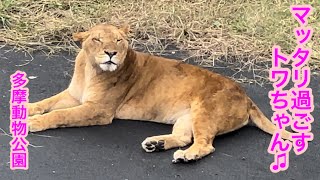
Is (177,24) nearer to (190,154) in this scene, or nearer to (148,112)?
(148,112)

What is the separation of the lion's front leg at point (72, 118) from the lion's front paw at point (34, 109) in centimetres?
19

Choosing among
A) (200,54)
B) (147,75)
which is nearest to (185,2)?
(200,54)

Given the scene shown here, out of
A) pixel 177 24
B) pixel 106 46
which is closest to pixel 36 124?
pixel 106 46

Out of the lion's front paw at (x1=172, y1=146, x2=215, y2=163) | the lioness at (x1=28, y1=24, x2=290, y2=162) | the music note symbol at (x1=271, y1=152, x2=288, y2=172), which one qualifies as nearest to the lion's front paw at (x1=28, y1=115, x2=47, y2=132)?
the lioness at (x1=28, y1=24, x2=290, y2=162)

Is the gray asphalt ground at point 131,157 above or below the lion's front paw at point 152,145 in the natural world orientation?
below

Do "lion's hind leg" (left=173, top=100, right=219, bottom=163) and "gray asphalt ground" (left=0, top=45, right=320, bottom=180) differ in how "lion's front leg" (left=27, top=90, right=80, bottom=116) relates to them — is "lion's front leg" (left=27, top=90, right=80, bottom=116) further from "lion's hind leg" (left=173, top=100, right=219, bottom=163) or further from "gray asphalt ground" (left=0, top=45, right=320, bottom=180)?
"lion's hind leg" (left=173, top=100, right=219, bottom=163)

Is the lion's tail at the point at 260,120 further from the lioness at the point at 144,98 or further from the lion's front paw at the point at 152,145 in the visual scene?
the lion's front paw at the point at 152,145

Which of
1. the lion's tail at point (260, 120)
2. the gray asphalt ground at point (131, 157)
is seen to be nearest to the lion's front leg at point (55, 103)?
the gray asphalt ground at point (131, 157)

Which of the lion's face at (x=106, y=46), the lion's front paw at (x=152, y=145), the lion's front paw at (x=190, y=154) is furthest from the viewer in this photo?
the lion's face at (x=106, y=46)

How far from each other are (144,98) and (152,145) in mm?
491

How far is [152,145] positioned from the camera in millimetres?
4152

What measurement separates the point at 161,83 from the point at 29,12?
256 centimetres

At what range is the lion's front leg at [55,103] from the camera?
4.58 metres

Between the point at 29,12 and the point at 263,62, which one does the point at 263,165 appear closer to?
the point at 263,62
